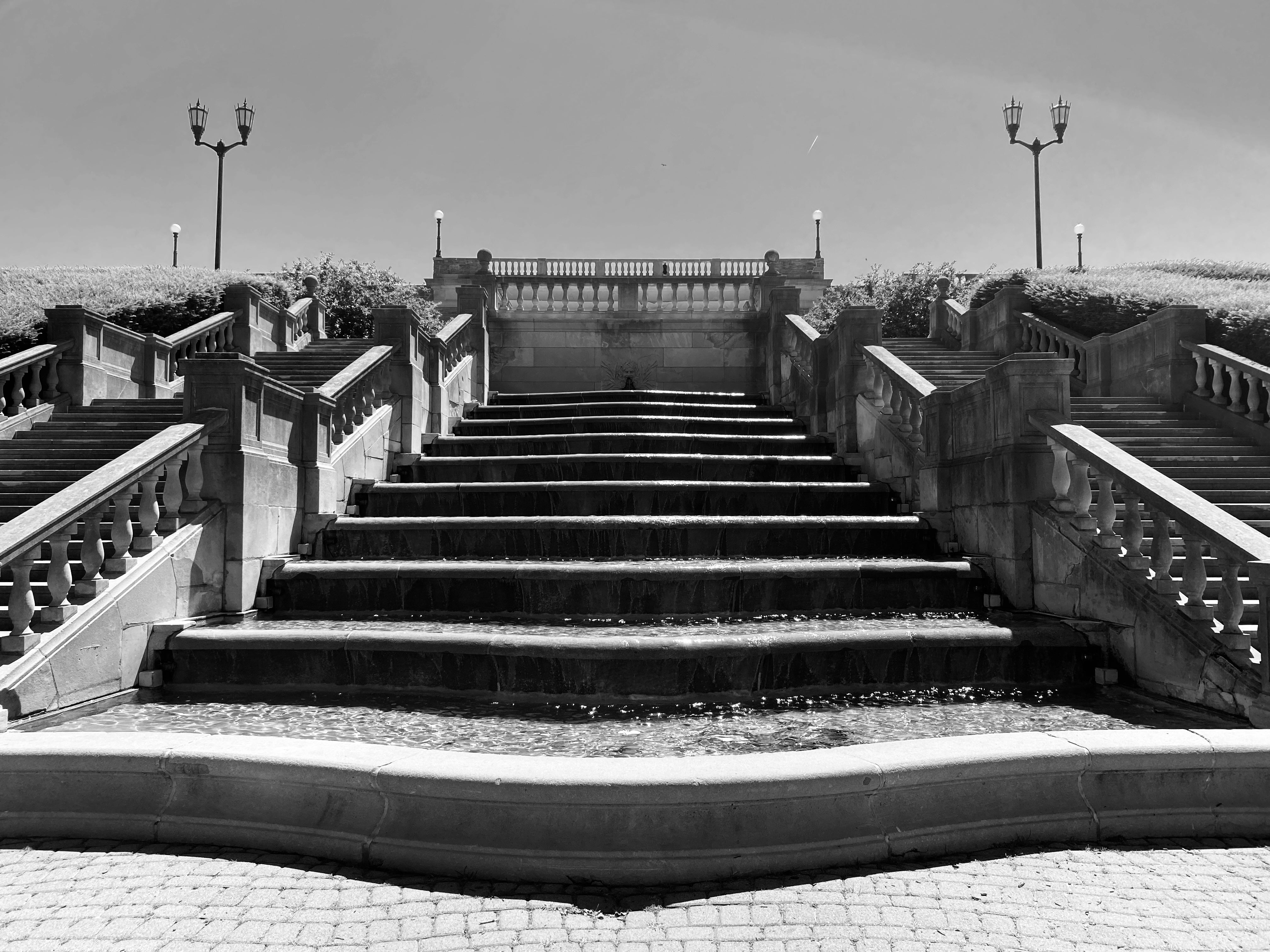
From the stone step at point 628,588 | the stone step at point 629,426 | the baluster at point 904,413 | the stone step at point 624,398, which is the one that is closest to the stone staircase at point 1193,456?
the baluster at point 904,413

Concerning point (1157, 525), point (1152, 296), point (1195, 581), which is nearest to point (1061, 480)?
point (1157, 525)

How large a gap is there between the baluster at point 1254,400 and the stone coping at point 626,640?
660cm

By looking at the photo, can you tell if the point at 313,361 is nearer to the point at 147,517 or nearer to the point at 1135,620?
the point at 147,517

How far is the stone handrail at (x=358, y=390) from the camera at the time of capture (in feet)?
32.9

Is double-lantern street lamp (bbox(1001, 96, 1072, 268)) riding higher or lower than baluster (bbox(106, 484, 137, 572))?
higher

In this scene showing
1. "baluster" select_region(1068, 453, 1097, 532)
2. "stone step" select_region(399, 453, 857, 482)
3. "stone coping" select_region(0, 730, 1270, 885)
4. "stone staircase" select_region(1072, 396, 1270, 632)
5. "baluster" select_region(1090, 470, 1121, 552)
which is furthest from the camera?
"stone step" select_region(399, 453, 857, 482)

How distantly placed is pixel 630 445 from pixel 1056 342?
9494 mm

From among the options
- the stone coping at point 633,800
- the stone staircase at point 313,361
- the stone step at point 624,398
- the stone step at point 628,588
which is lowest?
the stone coping at point 633,800

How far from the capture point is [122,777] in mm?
3740

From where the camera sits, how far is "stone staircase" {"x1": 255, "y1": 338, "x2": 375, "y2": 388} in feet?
48.4

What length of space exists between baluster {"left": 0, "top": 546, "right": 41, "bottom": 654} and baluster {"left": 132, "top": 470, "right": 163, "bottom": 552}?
114 cm

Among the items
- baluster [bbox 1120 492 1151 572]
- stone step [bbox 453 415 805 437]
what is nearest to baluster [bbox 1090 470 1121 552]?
baluster [bbox 1120 492 1151 572]

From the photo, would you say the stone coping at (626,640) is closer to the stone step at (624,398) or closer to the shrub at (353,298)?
the stone step at (624,398)

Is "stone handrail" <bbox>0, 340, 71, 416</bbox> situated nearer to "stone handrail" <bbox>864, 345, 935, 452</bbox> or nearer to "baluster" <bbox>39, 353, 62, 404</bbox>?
"baluster" <bbox>39, 353, 62, 404</bbox>
